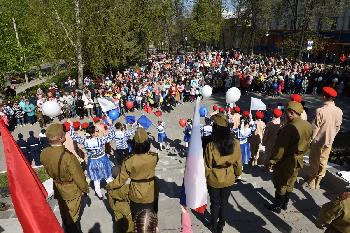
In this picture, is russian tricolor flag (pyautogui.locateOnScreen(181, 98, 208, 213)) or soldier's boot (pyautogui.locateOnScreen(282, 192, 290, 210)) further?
soldier's boot (pyautogui.locateOnScreen(282, 192, 290, 210))

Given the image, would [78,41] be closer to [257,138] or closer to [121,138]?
[121,138]

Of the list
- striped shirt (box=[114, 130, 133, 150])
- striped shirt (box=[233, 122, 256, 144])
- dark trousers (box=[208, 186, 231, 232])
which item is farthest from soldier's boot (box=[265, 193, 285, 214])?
striped shirt (box=[114, 130, 133, 150])

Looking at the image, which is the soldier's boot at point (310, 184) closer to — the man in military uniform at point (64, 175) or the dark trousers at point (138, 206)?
the dark trousers at point (138, 206)

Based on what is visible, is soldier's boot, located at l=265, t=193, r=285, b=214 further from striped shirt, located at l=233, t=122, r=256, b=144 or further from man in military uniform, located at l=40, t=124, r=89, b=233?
man in military uniform, located at l=40, t=124, r=89, b=233

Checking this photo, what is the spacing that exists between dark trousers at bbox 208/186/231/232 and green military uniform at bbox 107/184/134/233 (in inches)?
51.3

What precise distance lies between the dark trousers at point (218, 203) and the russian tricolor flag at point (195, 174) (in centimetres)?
71

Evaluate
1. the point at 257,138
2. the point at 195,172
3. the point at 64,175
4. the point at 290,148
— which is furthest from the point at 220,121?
the point at 257,138

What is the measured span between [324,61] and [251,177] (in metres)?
34.4

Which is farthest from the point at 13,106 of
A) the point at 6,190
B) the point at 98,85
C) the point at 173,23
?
the point at 173,23

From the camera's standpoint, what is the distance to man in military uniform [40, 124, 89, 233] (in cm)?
511

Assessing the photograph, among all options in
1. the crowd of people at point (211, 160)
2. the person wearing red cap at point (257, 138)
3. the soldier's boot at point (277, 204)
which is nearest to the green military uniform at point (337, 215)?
the crowd of people at point (211, 160)

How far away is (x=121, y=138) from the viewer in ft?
31.9

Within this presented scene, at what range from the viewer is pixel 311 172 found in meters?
7.14

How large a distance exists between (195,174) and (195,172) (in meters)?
0.03
